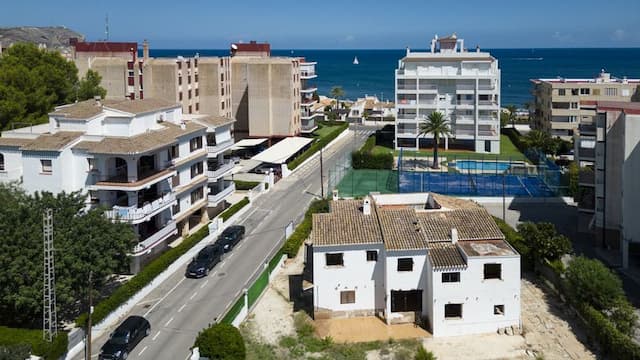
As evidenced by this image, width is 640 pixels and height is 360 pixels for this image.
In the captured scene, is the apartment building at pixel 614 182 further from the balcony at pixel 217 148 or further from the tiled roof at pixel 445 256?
the balcony at pixel 217 148

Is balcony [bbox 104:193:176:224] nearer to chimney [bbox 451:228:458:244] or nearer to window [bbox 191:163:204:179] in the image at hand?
window [bbox 191:163:204:179]

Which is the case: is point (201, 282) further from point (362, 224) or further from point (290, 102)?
point (290, 102)

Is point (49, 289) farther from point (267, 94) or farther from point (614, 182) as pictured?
point (267, 94)

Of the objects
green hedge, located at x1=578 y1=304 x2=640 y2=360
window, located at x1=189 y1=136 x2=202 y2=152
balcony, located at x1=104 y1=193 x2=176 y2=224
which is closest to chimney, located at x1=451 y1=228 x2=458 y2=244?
green hedge, located at x1=578 y1=304 x2=640 y2=360

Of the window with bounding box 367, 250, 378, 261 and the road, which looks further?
the window with bounding box 367, 250, 378, 261

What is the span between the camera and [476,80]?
3445 inches

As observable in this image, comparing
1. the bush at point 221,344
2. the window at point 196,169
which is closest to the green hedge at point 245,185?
the window at point 196,169

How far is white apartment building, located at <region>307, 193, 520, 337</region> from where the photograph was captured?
3469 centimetres

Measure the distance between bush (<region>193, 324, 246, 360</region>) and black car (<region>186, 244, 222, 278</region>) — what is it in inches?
470

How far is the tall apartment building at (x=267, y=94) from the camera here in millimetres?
88312

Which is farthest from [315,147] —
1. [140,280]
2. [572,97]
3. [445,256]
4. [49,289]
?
[49,289]

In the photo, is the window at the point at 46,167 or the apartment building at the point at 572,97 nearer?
the window at the point at 46,167

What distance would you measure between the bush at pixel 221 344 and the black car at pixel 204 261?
39.2 ft

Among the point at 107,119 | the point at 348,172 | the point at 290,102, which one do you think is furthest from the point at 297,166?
the point at 107,119
